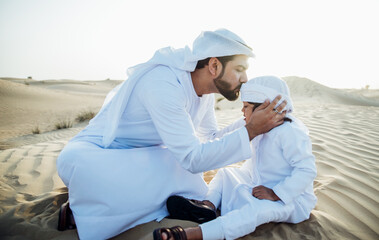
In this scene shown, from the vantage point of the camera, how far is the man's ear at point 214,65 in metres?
2.22

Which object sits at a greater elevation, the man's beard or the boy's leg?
the man's beard

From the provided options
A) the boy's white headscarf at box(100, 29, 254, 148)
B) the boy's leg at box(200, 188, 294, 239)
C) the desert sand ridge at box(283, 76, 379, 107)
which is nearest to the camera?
the boy's leg at box(200, 188, 294, 239)

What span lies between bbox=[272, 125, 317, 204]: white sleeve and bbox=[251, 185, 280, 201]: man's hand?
5 centimetres

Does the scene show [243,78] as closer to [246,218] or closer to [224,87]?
[224,87]

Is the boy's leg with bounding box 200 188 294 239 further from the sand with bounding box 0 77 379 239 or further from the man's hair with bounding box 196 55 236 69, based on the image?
the man's hair with bounding box 196 55 236 69

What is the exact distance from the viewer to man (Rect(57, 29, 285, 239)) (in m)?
1.74

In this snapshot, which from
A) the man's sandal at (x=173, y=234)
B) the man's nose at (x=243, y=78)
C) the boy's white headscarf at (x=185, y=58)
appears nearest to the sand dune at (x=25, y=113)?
the boy's white headscarf at (x=185, y=58)

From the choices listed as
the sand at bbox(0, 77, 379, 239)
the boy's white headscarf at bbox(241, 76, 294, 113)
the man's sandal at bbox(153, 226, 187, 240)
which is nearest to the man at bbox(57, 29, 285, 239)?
the boy's white headscarf at bbox(241, 76, 294, 113)

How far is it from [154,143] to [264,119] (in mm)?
1097

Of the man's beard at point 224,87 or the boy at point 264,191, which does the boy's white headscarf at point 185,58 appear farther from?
the boy at point 264,191

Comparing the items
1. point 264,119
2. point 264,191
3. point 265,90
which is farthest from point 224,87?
point 264,191

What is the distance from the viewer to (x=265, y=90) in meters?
2.00

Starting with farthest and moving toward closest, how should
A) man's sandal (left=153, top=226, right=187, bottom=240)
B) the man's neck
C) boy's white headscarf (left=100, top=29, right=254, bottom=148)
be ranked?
the man's neck → boy's white headscarf (left=100, top=29, right=254, bottom=148) → man's sandal (left=153, top=226, right=187, bottom=240)

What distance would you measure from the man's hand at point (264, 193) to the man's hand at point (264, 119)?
43cm
